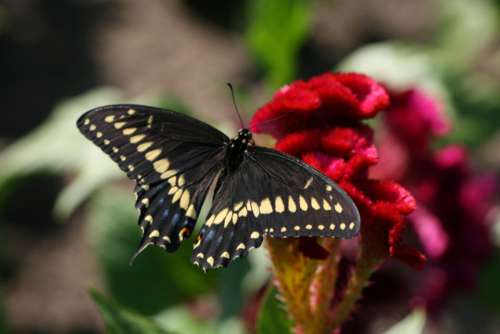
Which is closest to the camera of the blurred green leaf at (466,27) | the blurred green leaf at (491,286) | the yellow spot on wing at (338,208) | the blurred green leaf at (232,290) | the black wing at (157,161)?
the yellow spot on wing at (338,208)

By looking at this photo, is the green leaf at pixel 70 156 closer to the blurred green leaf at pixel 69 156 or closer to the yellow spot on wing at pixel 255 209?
the blurred green leaf at pixel 69 156

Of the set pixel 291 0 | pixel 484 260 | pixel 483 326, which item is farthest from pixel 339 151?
pixel 483 326

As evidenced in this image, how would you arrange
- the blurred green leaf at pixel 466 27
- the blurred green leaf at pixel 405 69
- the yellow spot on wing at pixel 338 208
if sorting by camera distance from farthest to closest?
the blurred green leaf at pixel 466 27, the blurred green leaf at pixel 405 69, the yellow spot on wing at pixel 338 208

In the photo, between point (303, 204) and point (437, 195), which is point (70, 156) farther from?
point (303, 204)

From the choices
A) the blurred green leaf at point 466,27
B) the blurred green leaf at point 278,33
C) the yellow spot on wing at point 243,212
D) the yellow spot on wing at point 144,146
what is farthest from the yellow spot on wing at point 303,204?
the blurred green leaf at point 466,27

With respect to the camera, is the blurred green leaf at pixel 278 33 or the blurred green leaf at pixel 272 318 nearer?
the blurred green leaf at pixel 272 318

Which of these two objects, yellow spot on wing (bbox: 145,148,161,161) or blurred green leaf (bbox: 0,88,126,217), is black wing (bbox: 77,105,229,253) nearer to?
yellow spot on wing (bbox: 145,148,161,161)

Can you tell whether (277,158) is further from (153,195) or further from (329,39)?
(329,39)
